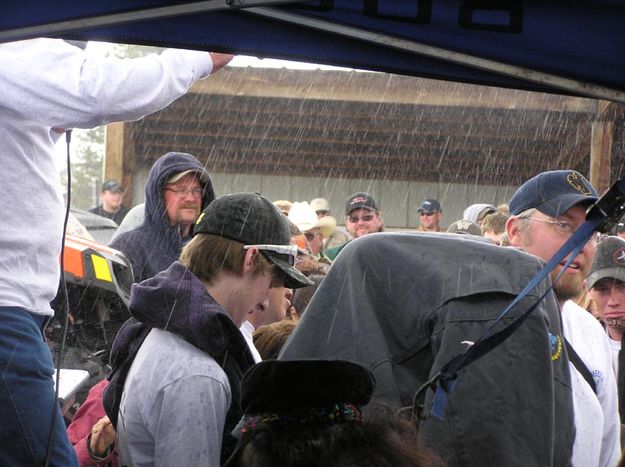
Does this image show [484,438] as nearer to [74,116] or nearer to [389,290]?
[389,290]

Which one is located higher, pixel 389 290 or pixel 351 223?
pixel 389 290

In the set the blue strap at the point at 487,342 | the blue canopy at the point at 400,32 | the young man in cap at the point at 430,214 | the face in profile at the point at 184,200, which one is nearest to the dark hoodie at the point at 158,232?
the face in profile at the point at 184,200

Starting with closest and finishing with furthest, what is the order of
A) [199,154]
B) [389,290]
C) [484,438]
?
[484,438]
[389,290]
[199,154]

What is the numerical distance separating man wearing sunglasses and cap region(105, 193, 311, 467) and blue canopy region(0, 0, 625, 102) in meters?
0.75

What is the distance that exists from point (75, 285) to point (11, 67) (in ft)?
9.81

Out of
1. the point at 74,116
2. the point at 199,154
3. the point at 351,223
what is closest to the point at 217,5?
the point at 74,116

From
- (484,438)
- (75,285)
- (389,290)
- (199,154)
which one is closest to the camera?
(484,438)

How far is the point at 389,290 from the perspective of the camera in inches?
100

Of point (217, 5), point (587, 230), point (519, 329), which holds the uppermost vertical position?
point (217, 5)

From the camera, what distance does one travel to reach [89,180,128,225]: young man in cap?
1090 cm

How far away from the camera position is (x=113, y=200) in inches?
432

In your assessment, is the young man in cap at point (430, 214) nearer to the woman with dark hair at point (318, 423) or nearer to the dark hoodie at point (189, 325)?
the dark hoodie at point (189, 325)

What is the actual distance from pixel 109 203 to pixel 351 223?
327 cm

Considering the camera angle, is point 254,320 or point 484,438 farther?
point 254,320
